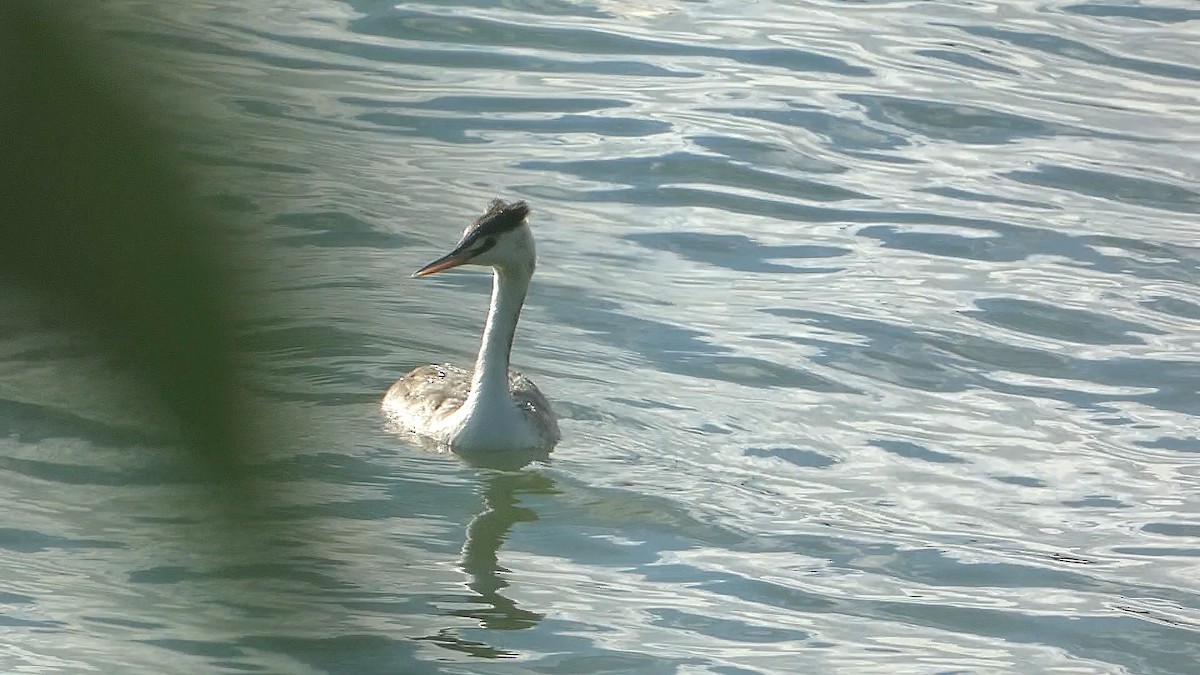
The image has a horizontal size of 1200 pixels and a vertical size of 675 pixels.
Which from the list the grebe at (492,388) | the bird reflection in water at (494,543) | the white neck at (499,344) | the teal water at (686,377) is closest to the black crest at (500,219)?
the grebe at (492,388)

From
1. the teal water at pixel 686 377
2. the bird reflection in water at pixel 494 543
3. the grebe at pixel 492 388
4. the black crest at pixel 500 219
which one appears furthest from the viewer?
the black crest at pixel 500 219

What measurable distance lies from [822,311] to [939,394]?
1.19 meters

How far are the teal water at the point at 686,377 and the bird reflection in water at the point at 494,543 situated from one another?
0.09 feet

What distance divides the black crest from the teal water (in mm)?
554

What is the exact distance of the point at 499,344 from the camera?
332 inches

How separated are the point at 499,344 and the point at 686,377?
1.18m

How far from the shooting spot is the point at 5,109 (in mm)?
662

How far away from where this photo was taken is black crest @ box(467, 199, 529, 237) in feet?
27.5

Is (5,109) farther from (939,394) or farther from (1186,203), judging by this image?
(1186,203)

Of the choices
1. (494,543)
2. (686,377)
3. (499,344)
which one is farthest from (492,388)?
(686,377)

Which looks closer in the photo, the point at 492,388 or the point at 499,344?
the point at 492,388

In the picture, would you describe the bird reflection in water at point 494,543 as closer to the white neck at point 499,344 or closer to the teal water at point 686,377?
the teal water at point 686,377

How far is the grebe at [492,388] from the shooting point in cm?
818

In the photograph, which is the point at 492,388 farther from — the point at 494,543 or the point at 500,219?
the point at 494,543
